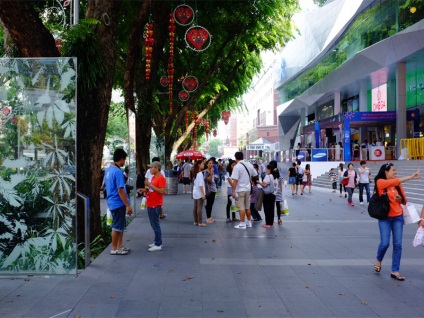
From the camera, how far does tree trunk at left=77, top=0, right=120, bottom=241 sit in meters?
8.17

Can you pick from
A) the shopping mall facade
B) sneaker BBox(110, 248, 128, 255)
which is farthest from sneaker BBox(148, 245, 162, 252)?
the shopping mall facade

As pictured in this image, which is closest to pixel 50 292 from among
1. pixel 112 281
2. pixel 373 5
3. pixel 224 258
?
pixel 112 281

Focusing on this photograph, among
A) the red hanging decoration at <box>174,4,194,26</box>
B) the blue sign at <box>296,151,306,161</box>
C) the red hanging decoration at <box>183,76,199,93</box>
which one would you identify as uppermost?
the red hanging decoration at <box>174,4,194,26</box>

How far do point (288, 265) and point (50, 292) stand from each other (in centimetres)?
352

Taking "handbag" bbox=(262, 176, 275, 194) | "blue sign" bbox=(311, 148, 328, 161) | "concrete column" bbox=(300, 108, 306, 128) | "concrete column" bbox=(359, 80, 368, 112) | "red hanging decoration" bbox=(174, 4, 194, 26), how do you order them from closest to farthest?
1. "handbag" bbox=(262, 176, 275, 194)
2. "red hanging decoration" bbox=(174, 4, 194, 26)
3. "blue sign" bbox=(311, 148, 328, 161)
4. "concrete column" bbox=(359, 80, 368, 112)
5. "concrete column" bbox=(300, 108, 306, 128)

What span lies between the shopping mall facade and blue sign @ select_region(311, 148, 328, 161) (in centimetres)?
32

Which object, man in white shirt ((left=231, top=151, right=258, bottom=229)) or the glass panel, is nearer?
the glass panel

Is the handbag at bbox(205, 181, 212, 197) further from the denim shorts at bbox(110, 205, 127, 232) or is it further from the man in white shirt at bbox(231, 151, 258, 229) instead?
the denim shorts at bbox(110, 205, 127, 232)

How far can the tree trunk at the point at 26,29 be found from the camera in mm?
6859

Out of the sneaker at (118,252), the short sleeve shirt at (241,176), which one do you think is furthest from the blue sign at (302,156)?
the sneaker at (118,252)

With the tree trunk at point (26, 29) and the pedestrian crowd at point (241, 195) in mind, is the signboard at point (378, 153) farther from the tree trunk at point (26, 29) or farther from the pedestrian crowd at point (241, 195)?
the tree trunk at point (26, 29)

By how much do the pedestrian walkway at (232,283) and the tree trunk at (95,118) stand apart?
3.98 feet

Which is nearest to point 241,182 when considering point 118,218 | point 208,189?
point 208,189

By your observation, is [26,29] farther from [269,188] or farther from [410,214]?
[269,188]
